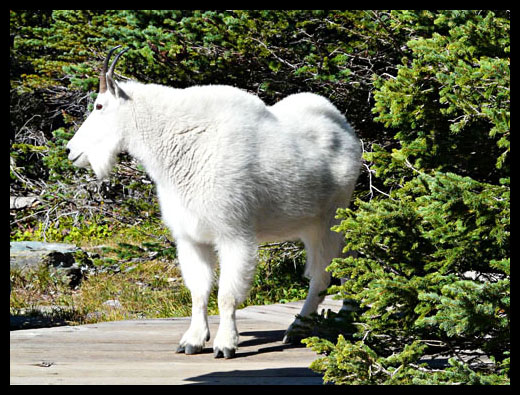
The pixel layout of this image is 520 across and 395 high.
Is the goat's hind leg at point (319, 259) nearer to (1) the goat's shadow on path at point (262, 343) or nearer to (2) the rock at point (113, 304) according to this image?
(1) the goat's shadow on path at point (262, 343)

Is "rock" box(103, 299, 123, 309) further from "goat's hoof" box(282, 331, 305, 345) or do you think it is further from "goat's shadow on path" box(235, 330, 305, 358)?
"goat's hoof" box(282, 331, 305, 345)

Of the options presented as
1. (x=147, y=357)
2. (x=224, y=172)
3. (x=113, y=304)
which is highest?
(x=224, y=172)

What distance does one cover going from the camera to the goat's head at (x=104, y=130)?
456 centimetres

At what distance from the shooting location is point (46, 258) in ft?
29.5

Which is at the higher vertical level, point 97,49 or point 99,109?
point 97,49

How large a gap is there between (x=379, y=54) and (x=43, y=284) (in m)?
5.06

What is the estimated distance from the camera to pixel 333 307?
19.3 ft

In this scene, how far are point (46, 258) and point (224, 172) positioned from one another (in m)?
5.50

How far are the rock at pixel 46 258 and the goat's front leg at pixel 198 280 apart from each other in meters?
4.55

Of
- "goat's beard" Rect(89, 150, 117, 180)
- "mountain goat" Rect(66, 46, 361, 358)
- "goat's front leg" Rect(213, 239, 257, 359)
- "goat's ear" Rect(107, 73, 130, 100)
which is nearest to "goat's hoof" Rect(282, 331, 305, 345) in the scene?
"mountain goat" Rect(66, 46, 361, 358)

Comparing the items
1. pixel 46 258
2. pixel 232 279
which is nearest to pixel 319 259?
pixel 232 279

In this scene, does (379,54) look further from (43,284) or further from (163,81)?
(43,284)

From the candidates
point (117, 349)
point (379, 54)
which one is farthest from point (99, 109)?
point (379, 54)

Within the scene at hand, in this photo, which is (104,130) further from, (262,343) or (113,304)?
(113,304)
